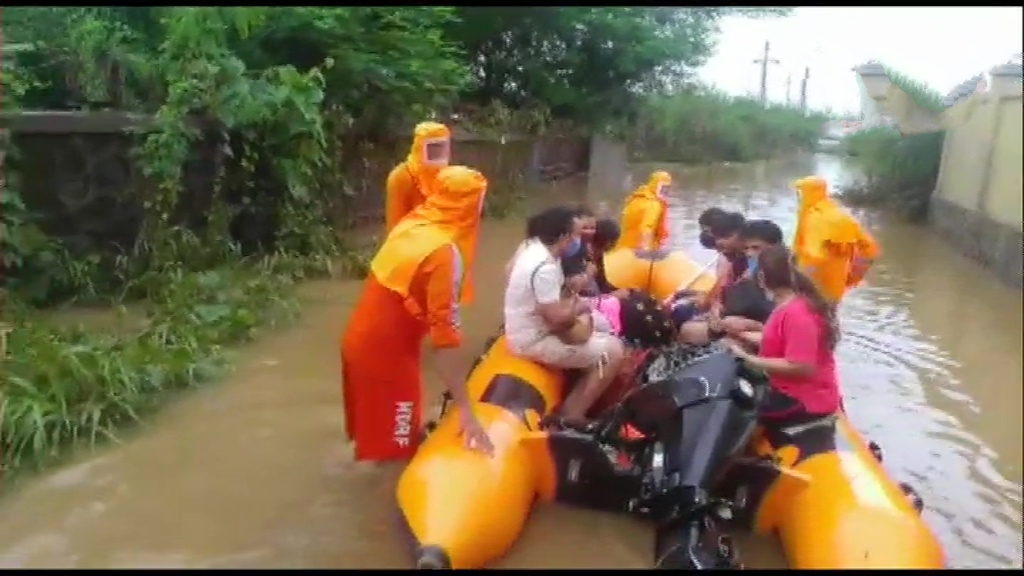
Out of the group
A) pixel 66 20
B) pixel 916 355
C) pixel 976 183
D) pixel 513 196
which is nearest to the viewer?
pixel 976 183

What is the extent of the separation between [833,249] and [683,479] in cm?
133

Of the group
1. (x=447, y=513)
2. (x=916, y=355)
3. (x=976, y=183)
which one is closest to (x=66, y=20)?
(x=447, y=513)

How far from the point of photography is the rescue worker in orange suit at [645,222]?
20.4ft

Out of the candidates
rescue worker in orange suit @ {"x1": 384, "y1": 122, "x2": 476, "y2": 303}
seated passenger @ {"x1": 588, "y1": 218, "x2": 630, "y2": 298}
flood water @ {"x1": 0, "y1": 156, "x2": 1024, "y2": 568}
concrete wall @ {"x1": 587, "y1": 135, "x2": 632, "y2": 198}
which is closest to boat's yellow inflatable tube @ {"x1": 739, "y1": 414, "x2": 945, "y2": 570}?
flood water @ {"x1": 0, "y1": 156, "x2": 1024, "y2": 568}

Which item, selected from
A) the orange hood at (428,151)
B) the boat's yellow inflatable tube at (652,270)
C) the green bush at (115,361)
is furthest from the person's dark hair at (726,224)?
the green bush at (115,361)

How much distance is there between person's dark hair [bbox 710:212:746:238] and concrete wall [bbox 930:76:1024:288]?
105 inches

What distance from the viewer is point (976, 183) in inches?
60.4

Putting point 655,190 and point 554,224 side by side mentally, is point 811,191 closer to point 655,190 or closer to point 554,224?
point 554,224

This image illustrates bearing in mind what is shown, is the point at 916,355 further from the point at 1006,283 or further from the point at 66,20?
the point at 66,20

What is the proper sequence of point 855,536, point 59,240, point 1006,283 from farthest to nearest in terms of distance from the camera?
point 59,240 < point 855,536 < point 1006,283

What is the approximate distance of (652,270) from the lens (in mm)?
5973

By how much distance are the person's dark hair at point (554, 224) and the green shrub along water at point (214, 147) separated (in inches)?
27.0

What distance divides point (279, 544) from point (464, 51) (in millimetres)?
4336

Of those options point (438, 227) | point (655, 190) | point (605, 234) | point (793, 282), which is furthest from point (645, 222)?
point (438, 227)
